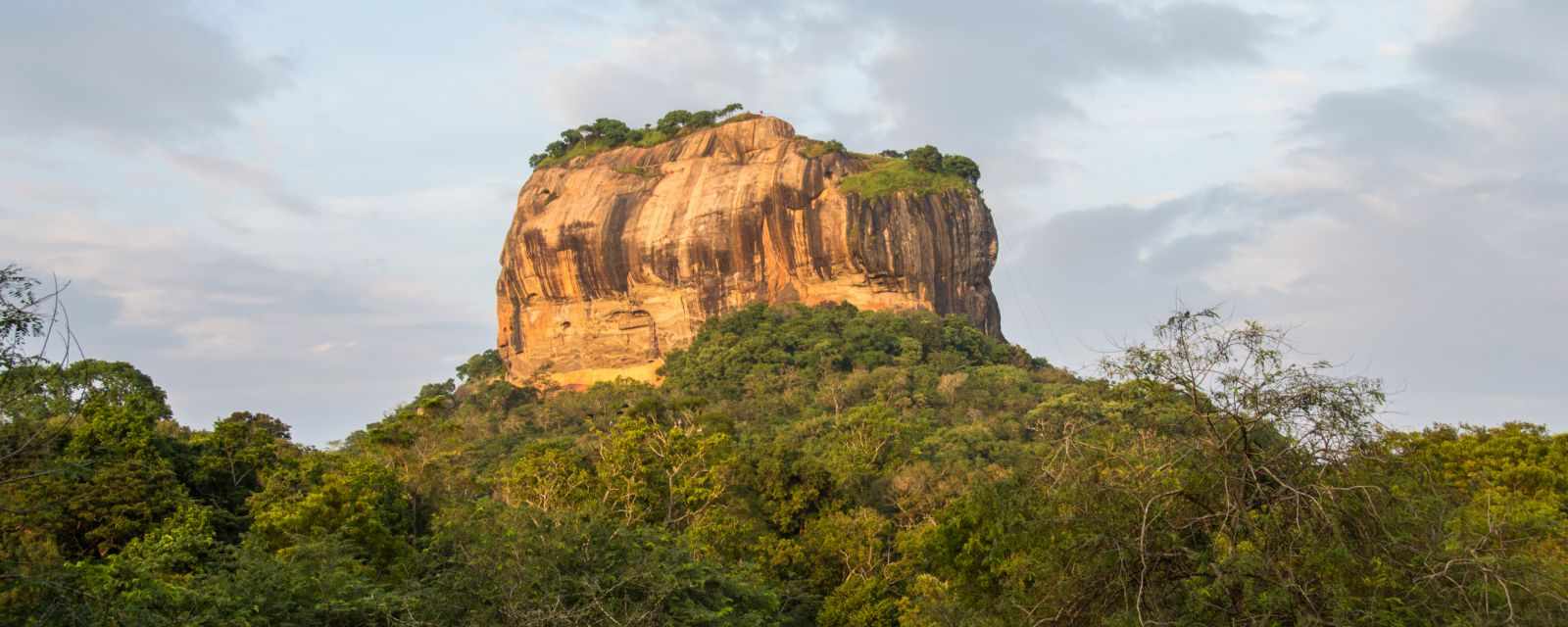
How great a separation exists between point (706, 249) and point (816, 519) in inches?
1378

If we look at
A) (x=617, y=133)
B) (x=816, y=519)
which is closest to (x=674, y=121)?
(x=617, y=133)

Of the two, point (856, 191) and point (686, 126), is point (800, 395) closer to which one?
point (856, 191)

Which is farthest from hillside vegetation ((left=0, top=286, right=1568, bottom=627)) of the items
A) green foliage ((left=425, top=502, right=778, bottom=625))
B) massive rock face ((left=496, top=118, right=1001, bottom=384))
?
massive rock face ((left=496, top=118, right=1001, bottom=384))

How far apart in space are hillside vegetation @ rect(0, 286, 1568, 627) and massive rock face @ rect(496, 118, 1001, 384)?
16848 millimetres

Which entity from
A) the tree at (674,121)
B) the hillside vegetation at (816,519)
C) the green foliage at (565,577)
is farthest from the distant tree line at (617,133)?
the green foliage at (565,577)

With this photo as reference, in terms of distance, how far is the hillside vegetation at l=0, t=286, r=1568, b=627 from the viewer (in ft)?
32.5

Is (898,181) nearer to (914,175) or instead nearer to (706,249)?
(914,175)

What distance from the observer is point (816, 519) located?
31.5 m

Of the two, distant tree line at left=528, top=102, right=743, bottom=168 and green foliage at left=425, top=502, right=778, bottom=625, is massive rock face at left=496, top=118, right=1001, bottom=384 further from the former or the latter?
green foliage at left=425, top=502, right=778, bottom=625

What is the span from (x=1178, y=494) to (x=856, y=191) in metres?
54.1

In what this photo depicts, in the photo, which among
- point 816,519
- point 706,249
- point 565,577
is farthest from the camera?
point 706,249

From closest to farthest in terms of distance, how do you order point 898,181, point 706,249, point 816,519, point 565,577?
1. point 565,577
2. point 816,519
3. point 898,181
4. point 706,249

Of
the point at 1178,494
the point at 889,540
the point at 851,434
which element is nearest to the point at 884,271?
the point at 851,434

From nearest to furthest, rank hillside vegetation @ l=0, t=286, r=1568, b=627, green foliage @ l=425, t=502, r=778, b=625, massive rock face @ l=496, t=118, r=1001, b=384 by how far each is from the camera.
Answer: hillside vegetation @ l=0, t=286, r=1568, b=627
green foliage @ l=425, t=502, r=778, b=625
massive rock face @ l=496, t=118, r=1001, b=384
